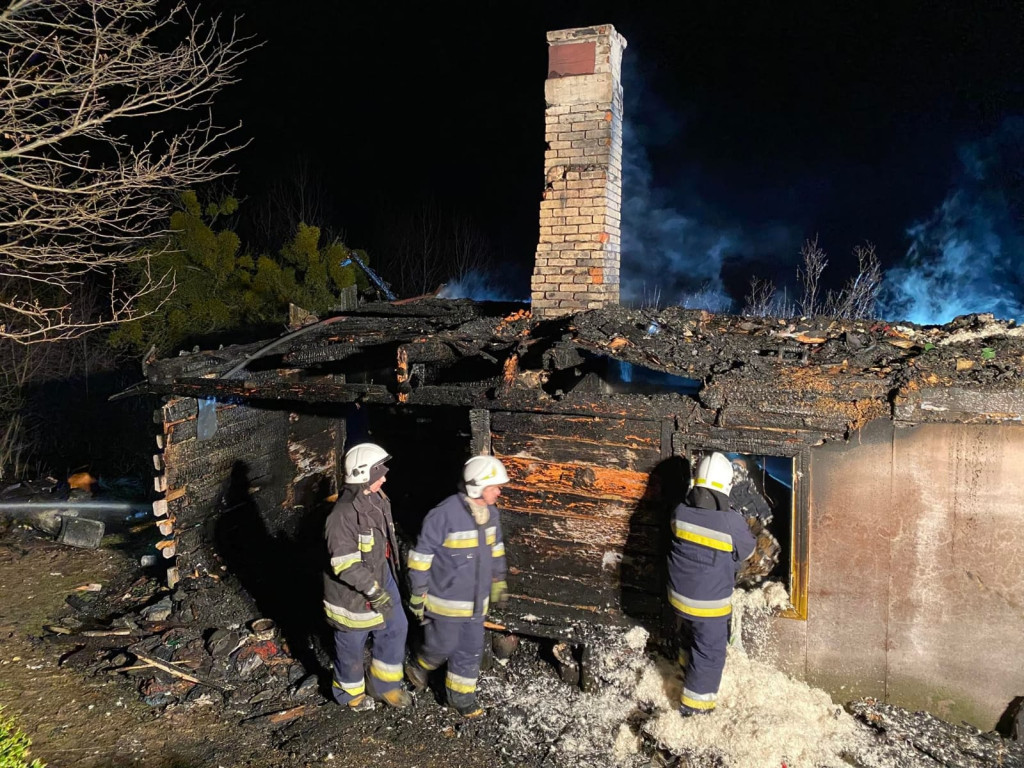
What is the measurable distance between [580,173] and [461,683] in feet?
16.6

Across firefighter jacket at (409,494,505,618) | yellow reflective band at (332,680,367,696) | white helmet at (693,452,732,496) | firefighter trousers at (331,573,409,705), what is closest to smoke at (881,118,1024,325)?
white helmet at (693,452,732,496)

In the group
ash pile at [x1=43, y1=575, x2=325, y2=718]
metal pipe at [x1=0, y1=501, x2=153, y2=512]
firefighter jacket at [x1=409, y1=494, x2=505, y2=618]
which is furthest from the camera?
metal pipe at [x1=0, y1=501, x2=153, y2=512]

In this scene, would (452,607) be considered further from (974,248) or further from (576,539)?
(974,248)

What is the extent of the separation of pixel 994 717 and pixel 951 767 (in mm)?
764

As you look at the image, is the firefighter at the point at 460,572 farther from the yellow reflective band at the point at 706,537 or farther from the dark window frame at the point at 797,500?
the dark window frame at the point at 797,500

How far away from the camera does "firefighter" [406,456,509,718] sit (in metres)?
5.12

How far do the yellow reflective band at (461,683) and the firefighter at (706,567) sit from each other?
A: 1676 mm

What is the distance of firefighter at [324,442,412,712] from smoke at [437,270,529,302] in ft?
65.2

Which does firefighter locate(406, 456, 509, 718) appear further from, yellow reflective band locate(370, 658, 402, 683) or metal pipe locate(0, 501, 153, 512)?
metal pipe locate(0, 501, 153, 512)

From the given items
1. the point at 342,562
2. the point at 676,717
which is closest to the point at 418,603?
the point at 342,562

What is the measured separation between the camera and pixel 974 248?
108 ft

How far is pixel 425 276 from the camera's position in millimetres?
26594

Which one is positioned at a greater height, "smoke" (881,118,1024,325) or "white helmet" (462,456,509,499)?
"smoke" (881,118,1024,325)

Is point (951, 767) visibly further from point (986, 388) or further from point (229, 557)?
point (229, 557)
